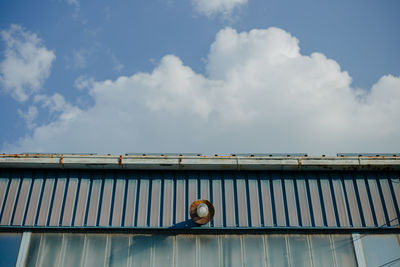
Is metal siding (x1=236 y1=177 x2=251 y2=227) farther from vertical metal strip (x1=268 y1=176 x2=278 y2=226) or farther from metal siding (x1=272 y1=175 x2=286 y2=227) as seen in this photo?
metal siding (x1=272 y1=175 x2=286 y2=227)

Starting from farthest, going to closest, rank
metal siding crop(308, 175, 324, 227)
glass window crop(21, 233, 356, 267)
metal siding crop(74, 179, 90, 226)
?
metal siding crop(308, 175, 324, 227), metal siding crop(74, 179, 90, 226), glass window crop(21, 233, 356, 267)

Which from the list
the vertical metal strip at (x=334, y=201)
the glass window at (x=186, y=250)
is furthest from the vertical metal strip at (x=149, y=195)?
the vertical metal strip at (x=334, y=201)

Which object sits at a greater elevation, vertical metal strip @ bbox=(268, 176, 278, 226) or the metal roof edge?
the metal roof edge

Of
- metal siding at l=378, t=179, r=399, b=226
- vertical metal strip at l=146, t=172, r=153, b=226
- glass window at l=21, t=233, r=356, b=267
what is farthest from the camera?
metal siding at l=378, t=179, r=399, b=226

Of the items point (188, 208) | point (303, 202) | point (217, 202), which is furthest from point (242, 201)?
point (303, 202)

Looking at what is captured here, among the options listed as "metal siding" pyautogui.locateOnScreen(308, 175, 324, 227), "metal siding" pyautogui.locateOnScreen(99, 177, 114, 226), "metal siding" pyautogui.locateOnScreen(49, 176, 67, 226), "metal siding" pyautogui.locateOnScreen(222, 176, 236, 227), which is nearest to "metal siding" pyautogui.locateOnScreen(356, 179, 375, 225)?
"metal siding" pyautogui.locateOnScreen(308, 175, 324, 227)

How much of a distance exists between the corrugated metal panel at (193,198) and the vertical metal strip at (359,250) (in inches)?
19.6

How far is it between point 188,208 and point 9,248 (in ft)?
21.6

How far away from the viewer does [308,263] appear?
12.0 m

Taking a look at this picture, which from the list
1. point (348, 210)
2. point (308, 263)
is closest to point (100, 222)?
point (308, 263)

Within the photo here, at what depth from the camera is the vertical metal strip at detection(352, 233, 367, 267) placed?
12.1 m

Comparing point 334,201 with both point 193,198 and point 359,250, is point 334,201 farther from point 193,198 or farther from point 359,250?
point 193,198

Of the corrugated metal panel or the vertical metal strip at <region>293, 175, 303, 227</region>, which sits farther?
the vertical metal strip at <region>293, 175, 303, 227</region>

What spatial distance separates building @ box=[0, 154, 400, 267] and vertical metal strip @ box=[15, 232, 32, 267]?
0.11ft
